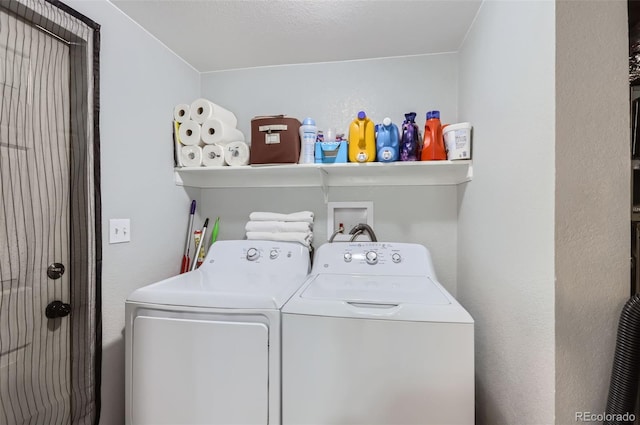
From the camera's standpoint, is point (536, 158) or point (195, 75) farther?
point (195, 75)

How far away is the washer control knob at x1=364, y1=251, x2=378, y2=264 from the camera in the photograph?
5.50 feet

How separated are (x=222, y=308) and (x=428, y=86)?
1.82 meters

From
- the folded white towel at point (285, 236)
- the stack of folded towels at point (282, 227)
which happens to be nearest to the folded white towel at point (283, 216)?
the stack of folded towels at point (282, 227)

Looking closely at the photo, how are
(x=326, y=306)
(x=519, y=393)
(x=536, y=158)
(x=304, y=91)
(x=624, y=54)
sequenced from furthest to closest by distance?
(x=304, y=91) < (x=326, y=306) < (x=519, y=393) < (x=536, y=158) < (x=624, y=54)

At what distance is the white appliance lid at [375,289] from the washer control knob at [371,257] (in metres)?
0.09

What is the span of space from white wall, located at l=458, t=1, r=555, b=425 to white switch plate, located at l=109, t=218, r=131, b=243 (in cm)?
178

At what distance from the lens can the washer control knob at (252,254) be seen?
1.78m

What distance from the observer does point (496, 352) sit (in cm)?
124

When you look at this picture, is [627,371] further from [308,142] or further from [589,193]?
[308,142]

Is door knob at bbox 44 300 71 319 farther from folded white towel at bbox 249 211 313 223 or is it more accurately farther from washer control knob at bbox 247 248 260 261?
folded white towel at bbox 249 211 313 223

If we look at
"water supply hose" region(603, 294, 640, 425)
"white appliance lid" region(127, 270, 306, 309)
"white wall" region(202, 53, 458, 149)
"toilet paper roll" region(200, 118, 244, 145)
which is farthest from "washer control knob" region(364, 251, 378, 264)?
"toilet paper roll" region(200, 118, 244, 145)

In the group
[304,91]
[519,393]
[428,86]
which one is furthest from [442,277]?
[304,91]

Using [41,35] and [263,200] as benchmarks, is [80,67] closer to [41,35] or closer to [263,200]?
[41,35]

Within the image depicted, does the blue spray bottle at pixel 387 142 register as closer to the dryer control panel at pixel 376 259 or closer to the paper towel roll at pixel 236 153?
the dryer control panel at pixel 376 259
